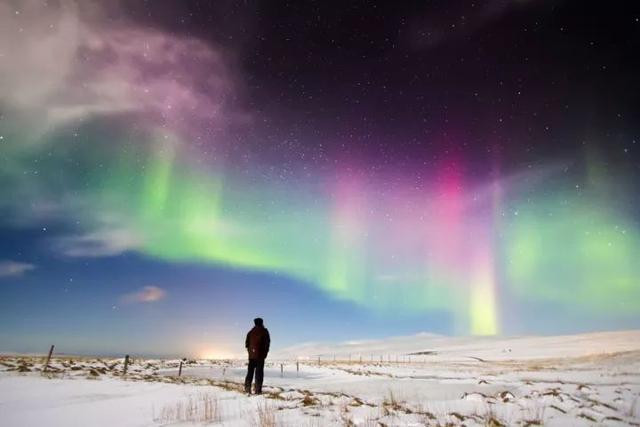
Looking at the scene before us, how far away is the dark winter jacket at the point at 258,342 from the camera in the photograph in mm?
13484

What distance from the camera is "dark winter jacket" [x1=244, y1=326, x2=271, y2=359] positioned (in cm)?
1348

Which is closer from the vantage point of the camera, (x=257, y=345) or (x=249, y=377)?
(x=249, y=377)

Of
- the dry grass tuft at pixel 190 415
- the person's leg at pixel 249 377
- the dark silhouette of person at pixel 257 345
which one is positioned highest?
the dark silhouette of person at pixel 257 345

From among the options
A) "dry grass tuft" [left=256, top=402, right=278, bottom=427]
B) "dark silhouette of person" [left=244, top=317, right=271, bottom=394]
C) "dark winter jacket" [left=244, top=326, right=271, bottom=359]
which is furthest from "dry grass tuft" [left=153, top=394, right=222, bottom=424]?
"dark winter jacket" [left=244, top=326, right=271, bottom=359]

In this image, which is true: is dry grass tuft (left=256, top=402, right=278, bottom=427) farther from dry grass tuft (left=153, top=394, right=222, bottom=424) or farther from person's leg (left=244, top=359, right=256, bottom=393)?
person's leg (left=244, top=359, right=256, bottom=393)

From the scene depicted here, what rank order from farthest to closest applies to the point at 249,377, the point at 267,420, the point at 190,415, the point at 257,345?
the point at 257,345 < the point at 249,377 < the point at 190,415 < the point at 267,420

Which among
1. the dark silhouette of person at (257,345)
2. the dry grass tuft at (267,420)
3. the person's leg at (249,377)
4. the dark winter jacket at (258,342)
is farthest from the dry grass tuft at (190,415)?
the dark winter jacket at (258,342)

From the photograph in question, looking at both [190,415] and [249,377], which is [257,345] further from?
[190,415]

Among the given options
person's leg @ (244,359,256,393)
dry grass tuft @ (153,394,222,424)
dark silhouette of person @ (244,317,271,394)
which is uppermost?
dark silhouette of person @ (244,317,271,394)

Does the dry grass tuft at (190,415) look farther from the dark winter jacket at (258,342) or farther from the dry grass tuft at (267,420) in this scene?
the dark winter jacket at (258,342)

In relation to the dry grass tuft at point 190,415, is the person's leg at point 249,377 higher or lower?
higher

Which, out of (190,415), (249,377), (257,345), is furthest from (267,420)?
(257,345)

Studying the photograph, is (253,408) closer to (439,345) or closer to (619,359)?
(619,359)

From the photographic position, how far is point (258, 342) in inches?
539
